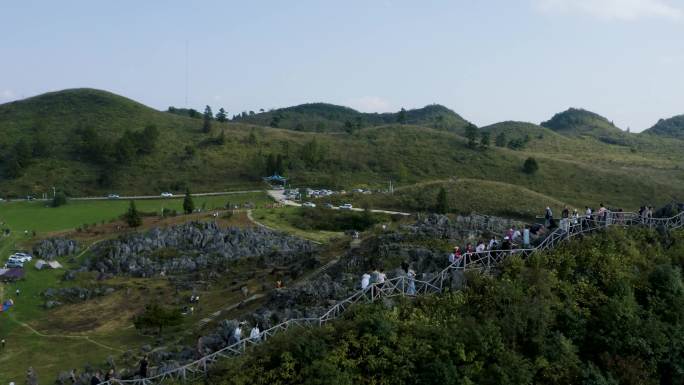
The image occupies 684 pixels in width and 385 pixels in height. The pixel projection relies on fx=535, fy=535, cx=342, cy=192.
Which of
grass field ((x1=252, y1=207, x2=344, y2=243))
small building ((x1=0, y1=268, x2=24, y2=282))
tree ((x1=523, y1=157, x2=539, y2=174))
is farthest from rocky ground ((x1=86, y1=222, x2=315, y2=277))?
tree ((x1=523, y1=157, x2=539, y2=174))

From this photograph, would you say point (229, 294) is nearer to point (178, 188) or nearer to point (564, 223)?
point (564, 223)

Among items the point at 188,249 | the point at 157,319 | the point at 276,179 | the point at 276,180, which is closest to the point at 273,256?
the point at 188,249

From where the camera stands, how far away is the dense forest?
14.5 metres

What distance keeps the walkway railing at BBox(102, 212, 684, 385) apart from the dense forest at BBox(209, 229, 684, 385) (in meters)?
0.79

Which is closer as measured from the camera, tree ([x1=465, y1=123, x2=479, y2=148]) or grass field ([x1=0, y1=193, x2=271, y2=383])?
grass field ([x1=0, y1=193, x2=271, y2=383])

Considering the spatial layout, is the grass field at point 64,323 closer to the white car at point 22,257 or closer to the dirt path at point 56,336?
the dirt path at point 56,336

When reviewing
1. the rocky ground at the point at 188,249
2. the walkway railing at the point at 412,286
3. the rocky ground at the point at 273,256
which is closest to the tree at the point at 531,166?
the rocky ground at the point at 273,256

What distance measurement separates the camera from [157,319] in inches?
1191

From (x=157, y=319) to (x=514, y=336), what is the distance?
70.0ft

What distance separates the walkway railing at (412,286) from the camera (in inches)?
629

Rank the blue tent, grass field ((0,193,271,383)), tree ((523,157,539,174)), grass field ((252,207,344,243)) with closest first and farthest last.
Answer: grass field ((0,193,271,383))
grass field ((252,207,344,243))
the blue tent
tree ((523,157,539,174))

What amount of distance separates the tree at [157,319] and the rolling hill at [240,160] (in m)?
52.2

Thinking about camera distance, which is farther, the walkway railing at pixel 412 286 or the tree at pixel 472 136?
the tree at pixel 472 136

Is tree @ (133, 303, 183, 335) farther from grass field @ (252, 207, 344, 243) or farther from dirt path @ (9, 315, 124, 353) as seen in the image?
grass field @ (252, 207, 344, 243)
